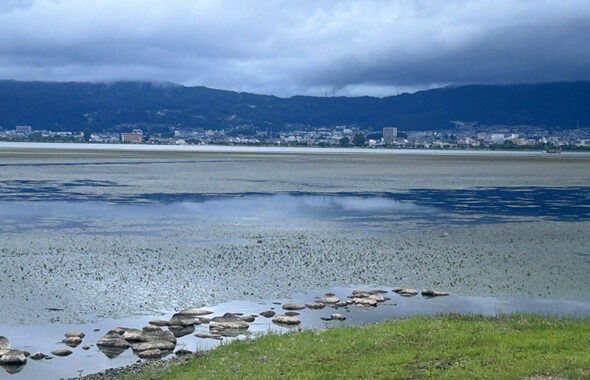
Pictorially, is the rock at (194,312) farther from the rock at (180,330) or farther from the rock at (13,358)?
the rock at (13,358)

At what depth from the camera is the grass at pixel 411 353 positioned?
1338 centimetres

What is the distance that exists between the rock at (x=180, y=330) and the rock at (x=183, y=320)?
0.50 feet

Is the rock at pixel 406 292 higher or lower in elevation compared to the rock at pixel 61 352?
lower

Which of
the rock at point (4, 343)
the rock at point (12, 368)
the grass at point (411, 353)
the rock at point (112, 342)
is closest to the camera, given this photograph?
the grass at point (411, 353)

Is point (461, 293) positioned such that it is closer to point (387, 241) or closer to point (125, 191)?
point (387, 241)

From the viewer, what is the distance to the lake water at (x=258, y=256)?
20906mm

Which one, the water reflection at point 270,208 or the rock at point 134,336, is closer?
the rock at point 134,336

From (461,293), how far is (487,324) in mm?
5786

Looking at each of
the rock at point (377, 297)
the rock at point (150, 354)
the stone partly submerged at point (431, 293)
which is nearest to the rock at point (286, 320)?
the rock at point (377, 297)

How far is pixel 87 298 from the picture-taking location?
2189cm

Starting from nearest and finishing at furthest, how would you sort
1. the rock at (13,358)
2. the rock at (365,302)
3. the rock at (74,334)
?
the rock at (13,358) < the rock at (74,334) < the rock at (365,302)

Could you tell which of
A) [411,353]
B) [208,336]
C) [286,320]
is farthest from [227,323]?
[411,353]

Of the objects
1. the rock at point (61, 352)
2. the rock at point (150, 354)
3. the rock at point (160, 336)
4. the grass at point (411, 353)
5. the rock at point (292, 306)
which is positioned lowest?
the rock at point (292, 306)

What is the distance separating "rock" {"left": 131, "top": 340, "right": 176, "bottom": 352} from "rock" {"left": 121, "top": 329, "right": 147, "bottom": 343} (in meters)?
0.24
